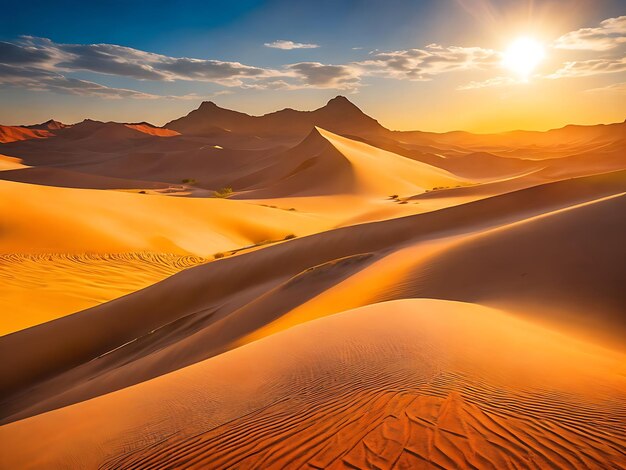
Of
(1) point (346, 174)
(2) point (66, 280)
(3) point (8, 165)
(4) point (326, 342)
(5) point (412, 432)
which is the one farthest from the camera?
(3) point (8, 165)

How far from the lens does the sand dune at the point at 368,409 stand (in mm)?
1782

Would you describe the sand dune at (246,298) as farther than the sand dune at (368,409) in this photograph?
Yes

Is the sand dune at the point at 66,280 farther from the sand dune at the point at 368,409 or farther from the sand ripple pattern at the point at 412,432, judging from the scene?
the sand ripple pattern at the point at 412,432

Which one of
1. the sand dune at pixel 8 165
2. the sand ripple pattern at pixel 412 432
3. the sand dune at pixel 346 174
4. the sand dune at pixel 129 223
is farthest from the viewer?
the sand dune at pixel 8 165

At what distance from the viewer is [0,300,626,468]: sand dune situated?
70.2 inches

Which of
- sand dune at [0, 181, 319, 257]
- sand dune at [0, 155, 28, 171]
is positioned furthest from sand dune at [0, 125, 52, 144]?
sand dune at [0, 181, 319, 257]

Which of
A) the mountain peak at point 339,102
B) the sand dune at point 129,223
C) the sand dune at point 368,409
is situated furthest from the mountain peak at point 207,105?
the sand dune at point 368,409

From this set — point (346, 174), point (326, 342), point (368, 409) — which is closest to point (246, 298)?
point (326, 342)

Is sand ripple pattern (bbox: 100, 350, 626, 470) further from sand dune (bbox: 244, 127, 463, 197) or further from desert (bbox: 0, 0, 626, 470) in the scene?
sand dune (bbox: 244, 127, 463, 197)

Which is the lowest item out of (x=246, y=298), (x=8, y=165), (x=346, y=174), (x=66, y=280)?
(x=246, y=298)

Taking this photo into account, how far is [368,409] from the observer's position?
2135 millimetres

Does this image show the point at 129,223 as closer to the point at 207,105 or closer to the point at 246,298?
the point at 246,298

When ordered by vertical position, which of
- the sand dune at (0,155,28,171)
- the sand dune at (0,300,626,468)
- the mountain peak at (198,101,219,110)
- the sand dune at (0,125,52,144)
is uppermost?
the mountain peak at (198,101,219,110)

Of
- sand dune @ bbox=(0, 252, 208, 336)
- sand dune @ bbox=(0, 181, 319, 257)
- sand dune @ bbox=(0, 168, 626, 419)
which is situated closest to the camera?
sand dune @ bbox=(0, 168, 626, 419)
